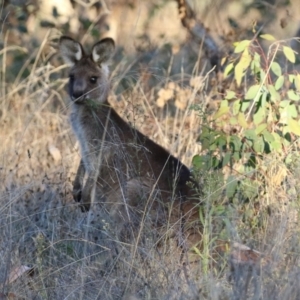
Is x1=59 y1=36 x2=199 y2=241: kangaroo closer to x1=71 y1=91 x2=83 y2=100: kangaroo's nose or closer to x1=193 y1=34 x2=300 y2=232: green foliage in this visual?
x1=71 y1=91 x2=83 y2=100: kangaroo's nose

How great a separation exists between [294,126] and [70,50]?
229 centimetres

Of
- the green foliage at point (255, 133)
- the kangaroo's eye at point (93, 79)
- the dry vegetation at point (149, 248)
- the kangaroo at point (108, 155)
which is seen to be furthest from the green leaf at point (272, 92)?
the kangaroo's eye at point (93, 79)

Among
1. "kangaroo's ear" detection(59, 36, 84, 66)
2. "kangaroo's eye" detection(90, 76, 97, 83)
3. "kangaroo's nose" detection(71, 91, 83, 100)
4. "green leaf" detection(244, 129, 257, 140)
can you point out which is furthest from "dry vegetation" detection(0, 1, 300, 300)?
"kangaroo's ear" detection(59, 36, 84, 66)

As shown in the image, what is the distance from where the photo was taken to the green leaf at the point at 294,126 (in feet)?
15.2

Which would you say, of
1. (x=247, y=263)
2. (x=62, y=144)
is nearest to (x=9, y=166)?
(x=62, y=144)

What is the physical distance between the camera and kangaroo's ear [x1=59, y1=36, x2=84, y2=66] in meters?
6.23

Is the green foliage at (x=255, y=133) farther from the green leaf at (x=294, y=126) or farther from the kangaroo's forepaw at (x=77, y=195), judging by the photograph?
the kangaroo's forepaw at (x=77, y=195)

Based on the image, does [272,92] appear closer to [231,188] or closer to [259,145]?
[259,145]

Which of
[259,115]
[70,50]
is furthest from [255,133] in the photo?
[70,50]

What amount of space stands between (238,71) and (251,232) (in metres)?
0.95

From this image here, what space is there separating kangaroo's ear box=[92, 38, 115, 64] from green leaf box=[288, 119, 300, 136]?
199 centimetres

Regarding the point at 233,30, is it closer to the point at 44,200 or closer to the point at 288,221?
the point at 44,200

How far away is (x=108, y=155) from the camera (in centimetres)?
552

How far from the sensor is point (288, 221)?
13.5 feet
